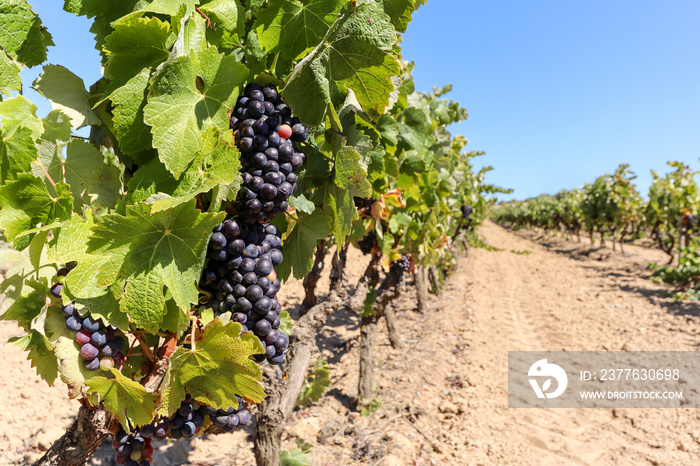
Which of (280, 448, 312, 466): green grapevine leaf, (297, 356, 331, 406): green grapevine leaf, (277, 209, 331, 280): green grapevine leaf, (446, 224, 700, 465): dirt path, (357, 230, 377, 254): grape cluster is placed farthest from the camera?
(446, 224, 700, 465): dirt path

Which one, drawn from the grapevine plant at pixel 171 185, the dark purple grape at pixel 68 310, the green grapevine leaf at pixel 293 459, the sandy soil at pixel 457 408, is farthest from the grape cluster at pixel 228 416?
the sandy soil at pixel 457 408

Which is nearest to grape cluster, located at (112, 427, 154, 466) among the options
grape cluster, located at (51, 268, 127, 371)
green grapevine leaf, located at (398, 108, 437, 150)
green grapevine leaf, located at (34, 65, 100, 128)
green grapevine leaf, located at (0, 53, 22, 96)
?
grape cluster, located at (51, 268, 127, 371)

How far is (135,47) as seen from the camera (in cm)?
130

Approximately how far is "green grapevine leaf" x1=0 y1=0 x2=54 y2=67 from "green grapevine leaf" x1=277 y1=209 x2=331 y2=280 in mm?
1082

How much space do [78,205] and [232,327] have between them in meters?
0.76

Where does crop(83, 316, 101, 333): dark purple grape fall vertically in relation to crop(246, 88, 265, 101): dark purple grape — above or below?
below

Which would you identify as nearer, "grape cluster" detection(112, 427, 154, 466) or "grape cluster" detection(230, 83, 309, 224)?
"grape cluster" detection(230, 83, 309, 224)

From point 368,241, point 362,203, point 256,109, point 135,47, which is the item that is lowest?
point 368,241

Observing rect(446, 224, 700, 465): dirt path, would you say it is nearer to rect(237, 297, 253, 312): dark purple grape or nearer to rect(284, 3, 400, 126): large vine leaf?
rect(237, 297, 253, 312): dark purple grape

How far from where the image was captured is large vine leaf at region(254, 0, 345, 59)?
1449 millimetres

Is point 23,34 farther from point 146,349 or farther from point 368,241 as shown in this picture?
point 368,241

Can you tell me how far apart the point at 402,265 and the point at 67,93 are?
4.03 m

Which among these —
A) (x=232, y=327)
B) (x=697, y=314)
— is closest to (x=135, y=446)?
(x=232, y=327)

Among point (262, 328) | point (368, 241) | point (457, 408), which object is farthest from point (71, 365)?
point (457, 408)
